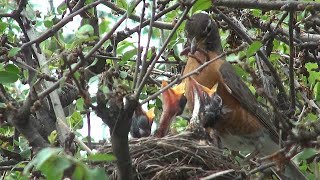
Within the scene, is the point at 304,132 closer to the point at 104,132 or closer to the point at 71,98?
the point at 71,98

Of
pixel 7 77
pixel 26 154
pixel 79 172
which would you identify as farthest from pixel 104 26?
pixel 79 172

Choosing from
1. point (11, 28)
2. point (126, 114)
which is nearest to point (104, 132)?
point (11, 28)

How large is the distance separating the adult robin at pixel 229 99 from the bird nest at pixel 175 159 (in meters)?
0.85

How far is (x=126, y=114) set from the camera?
1.97 meters

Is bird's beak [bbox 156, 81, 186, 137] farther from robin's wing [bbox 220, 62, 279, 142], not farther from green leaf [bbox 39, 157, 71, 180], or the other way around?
green leaf [bbox 39, 157, 71, 180]

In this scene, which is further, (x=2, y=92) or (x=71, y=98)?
(x=71, y=98)

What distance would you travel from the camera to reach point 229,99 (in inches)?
160

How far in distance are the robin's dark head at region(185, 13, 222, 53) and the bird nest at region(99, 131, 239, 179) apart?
102 cm

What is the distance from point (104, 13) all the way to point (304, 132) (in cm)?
305

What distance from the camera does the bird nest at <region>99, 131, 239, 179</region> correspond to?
2717 millimetres

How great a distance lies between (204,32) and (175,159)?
134 cm

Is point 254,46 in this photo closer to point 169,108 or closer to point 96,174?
point 96,174

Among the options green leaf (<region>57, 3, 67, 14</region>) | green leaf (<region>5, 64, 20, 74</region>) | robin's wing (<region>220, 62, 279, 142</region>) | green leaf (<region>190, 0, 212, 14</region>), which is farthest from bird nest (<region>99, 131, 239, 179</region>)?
robin's wing (<region>220, 62, 279, 142</region>)

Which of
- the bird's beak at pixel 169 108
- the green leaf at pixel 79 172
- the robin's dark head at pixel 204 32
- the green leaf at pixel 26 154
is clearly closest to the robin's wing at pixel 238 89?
the robin's dark head at pixel 204 32
